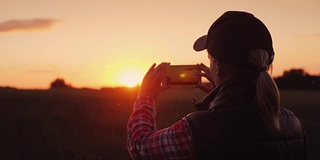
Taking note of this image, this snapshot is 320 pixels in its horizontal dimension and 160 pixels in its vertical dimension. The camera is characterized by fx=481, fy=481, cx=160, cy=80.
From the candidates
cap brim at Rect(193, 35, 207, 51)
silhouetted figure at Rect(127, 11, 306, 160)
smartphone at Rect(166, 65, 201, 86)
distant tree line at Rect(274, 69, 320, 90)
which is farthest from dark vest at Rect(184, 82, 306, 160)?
distant tree line at Rect(274, 69, 320, 90)

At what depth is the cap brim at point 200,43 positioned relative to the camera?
7.27ft

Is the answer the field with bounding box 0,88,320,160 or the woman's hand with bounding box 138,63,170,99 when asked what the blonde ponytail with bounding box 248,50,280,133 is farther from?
the field with bounding box 0,88,320,160

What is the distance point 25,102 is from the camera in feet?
102

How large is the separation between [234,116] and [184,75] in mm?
672

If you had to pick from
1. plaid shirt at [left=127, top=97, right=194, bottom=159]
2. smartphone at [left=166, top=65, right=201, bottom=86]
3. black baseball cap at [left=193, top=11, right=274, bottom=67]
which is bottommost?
plaid shirt at [left=127, top=97, right=194, bottom=159]

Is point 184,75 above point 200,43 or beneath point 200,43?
beneath

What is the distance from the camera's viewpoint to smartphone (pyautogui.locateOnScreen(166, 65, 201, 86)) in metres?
2.50

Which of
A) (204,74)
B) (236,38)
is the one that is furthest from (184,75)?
(236,38)

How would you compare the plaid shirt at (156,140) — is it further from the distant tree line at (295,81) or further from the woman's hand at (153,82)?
the distant tree line at (295,81)

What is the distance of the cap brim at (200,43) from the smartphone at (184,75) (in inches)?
10.5

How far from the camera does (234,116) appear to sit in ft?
6.26

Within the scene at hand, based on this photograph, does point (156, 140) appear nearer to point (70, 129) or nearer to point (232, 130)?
point (232, 130)

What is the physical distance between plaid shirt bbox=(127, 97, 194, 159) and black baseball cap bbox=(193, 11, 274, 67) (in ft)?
1.08

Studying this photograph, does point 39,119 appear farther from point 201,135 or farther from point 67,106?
point 201,135
